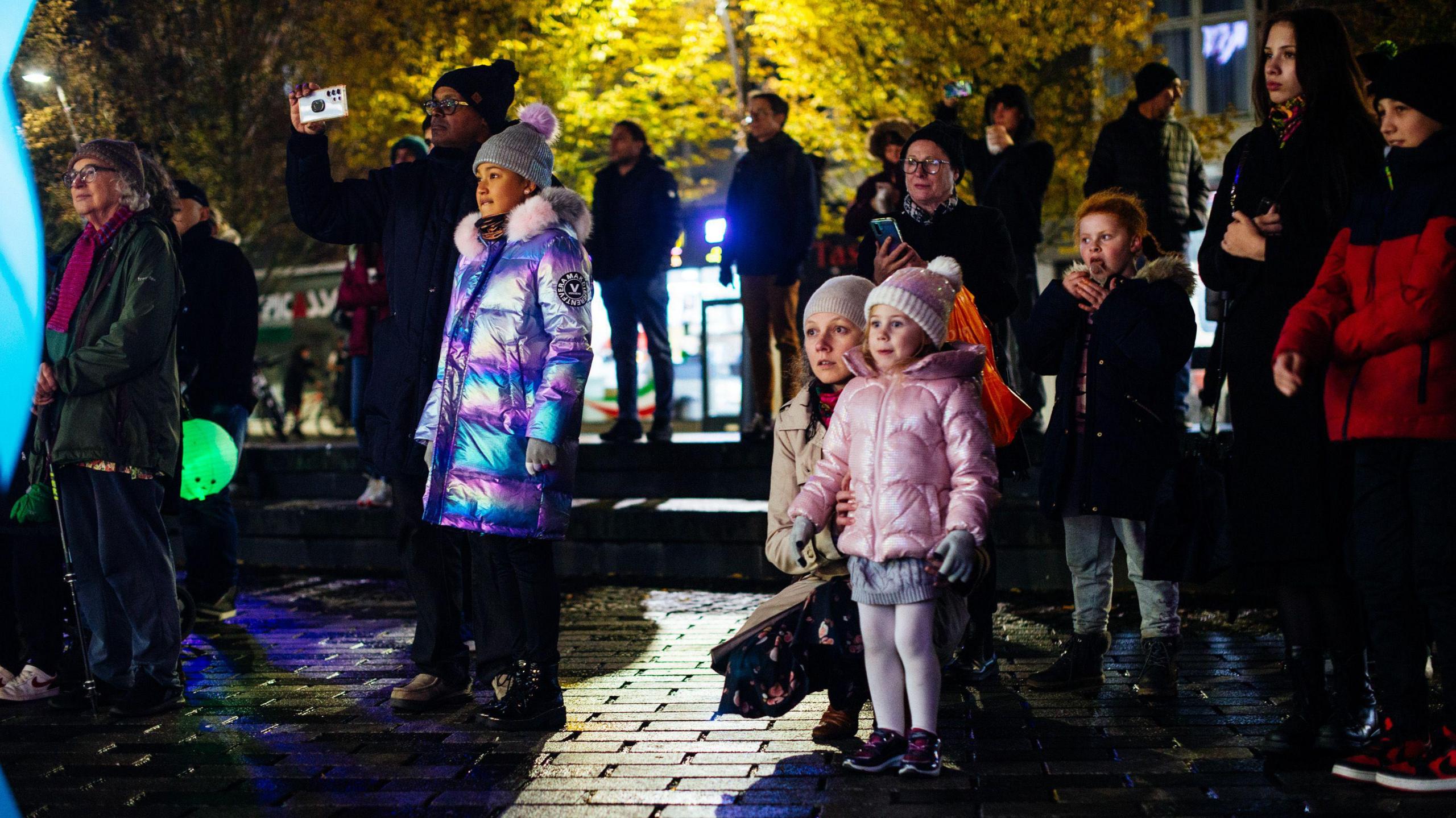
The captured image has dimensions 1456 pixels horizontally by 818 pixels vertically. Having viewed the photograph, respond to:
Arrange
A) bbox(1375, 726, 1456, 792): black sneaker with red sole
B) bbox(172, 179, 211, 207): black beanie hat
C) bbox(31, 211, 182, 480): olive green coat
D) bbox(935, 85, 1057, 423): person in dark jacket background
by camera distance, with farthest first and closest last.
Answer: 1. bbox(935, 85, 1057, 423): person in dark jacket background
2. bbox(172, 179, 211, 207): black beanie hat
3. bbox(31, 211, 182, 480): olive green coat
4. bbox(1375, 726, 1456, 792): black sneaker with red sole

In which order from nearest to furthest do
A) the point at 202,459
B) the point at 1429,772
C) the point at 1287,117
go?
the point at 1429,772, the point at 1287,117, the point at 202,459

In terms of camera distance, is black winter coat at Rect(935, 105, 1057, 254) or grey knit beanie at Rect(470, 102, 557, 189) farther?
black winter coat at Rect(935, 105, 1057, 254)

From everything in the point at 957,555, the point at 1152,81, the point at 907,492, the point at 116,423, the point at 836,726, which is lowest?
the point at 836,726

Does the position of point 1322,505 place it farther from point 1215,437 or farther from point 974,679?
point 974,679

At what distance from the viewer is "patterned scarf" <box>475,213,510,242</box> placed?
201 inches

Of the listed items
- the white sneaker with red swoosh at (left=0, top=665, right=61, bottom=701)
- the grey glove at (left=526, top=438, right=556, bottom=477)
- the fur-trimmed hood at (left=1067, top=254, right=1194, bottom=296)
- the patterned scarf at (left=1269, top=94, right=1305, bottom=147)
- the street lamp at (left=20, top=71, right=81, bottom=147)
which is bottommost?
the white sneaker with red swoosh at (left=0, top=665, right=61, bottom=701)

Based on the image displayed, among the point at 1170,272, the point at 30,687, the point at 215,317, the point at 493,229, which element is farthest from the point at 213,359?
the point at 1170,272

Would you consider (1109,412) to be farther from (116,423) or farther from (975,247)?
(116,423)

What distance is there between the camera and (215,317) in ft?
24.9

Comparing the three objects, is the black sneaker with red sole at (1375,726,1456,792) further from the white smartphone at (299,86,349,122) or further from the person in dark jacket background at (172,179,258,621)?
the person in dark jacket background at (172,179,258,621)

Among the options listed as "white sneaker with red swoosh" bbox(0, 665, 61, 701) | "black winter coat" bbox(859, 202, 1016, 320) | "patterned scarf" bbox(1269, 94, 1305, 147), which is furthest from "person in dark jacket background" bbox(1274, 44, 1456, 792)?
"white sneaker with red swoosh" bbox(0, 665, 61, 701)

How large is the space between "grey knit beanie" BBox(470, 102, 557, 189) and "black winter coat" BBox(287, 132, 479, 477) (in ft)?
0.72

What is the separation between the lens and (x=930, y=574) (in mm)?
4113

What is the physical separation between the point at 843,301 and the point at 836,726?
60.5 inches
